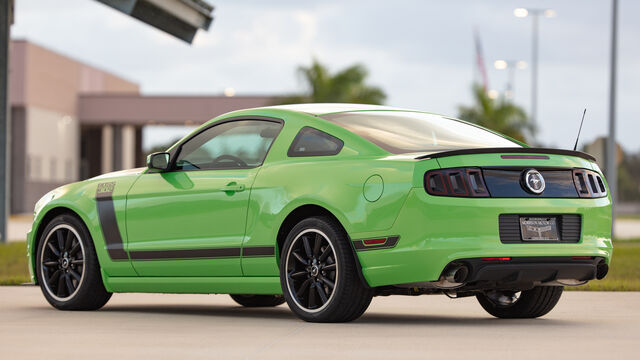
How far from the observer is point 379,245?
26.5ft

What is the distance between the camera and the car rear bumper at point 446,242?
7883mm

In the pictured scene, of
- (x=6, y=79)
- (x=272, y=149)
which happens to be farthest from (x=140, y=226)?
(x=6, y=79)

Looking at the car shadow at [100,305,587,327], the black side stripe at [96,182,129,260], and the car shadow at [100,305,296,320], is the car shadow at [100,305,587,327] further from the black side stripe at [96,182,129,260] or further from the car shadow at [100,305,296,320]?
the black side stripe at [96,182,129,260]

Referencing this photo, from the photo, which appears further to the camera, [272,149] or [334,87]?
[334,87]

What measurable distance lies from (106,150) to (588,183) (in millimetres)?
60754

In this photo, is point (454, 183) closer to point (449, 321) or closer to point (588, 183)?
point (588, 183)

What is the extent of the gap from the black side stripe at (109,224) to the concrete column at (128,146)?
56.8m

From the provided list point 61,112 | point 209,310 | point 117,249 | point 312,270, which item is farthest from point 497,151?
point 61,112

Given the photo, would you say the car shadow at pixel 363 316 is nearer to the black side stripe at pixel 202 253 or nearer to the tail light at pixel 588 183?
the black side stripe at pixel 202 253

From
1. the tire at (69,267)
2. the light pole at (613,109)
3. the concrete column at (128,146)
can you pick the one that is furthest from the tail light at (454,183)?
the concrete column at (128,146)

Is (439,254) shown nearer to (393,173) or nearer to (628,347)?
(393,173)

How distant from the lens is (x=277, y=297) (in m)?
10.7

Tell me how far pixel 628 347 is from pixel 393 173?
6.13 ft

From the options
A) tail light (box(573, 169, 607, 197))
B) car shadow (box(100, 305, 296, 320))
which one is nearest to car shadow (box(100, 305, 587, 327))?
car shadow (box(100, 305, 296, 320))
